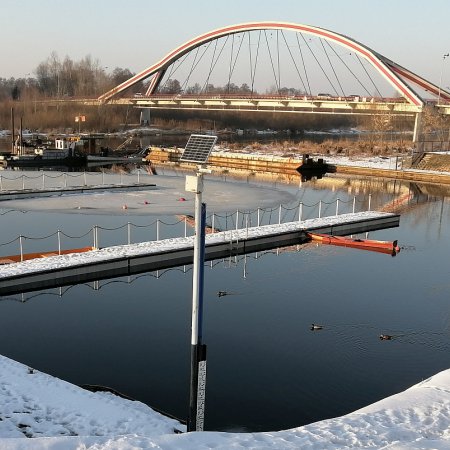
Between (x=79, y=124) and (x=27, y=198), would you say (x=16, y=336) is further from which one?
(x=79, y=124)

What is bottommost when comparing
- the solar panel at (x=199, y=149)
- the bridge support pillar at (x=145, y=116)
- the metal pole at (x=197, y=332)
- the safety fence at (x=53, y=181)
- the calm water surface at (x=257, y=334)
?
the calm water surface at (x=257, y=334)

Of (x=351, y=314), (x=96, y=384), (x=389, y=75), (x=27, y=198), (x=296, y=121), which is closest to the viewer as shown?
(x=96, y=384)

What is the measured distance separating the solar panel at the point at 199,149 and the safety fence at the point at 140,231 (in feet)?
31.4

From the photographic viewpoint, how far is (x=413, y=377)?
10.9 meters

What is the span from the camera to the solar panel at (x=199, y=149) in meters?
8.06

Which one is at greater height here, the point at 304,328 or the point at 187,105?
the point at 187,105

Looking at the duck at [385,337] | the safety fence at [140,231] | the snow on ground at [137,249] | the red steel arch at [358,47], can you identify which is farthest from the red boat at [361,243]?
the red steel arch at [358,47]

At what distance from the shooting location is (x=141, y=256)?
17938 millimetres

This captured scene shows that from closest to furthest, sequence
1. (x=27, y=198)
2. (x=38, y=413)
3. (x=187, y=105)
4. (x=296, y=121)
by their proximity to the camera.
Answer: (x=38, y=413)
(x=27, y=198)
(x=187, y=105)
(x=296, y=121)

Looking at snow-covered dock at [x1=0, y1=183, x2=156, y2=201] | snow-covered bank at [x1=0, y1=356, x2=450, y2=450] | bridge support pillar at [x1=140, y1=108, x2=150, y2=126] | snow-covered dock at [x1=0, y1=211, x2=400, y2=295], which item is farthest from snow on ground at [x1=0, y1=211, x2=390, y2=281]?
bridge support pillar at [x1=140, y1=108, x2=150, y2=126]

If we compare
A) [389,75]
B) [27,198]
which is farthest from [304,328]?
[389,75]

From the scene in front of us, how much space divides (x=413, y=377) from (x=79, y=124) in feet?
270

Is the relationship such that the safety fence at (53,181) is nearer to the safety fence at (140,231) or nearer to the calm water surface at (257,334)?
the safety fence at (140,231)

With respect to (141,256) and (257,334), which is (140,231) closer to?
(141,256)
